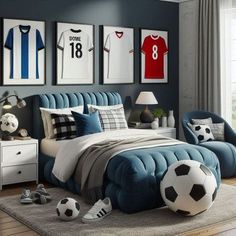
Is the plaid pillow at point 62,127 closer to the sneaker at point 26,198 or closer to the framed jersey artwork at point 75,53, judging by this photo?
the framed jersey artwork at point 75,53

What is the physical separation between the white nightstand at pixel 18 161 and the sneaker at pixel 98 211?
164 cm

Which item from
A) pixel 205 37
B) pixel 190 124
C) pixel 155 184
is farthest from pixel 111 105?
pixel 155 184

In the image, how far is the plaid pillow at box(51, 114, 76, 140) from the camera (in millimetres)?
6090

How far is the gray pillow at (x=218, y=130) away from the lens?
264 inches

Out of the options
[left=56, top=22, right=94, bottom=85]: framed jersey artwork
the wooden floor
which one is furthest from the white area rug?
[left=56, top=22, right=94, bottom=85]: framed jersey artwork

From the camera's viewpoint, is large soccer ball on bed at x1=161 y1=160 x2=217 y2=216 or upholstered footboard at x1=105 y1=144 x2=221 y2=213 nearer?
large soccer ball on bed at x1=161 y1=160 x2=217 y2=216

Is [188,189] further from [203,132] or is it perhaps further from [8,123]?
[8,123]

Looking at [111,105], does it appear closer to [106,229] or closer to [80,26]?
[80,26]

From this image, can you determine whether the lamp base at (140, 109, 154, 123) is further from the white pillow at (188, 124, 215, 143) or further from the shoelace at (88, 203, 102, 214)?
the shoelace at (88, 203, 102, 214)

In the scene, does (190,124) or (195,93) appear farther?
(195,93)

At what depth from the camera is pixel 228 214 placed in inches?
179

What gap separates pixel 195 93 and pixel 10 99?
10.4 ft

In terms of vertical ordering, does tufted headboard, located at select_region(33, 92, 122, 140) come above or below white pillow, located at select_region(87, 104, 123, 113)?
above

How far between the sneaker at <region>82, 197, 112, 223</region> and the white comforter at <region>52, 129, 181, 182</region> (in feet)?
2.60
